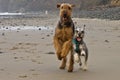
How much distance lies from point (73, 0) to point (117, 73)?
290ft

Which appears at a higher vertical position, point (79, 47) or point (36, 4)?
point (79, 47)

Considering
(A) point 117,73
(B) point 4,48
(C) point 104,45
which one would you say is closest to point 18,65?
(A) point 117,73

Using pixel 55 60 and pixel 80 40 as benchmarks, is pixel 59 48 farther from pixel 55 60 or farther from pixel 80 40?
pixel 55 60

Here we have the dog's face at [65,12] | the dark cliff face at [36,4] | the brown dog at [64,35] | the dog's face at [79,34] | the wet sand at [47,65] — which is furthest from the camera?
the dark cliff face at [36,4]

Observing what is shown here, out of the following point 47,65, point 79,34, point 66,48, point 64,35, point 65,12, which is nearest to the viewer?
point 65,12

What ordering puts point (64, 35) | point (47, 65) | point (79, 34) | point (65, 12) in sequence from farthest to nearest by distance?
1. point (47, 65)
2. point (79, 34)
3. point (64, 35)
4. point (65, 12)

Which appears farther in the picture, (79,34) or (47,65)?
(47,65)

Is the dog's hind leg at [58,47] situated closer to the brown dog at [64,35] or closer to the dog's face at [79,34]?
the brown dog at [64,35]

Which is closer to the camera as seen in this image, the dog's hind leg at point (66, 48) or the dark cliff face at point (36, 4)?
the dog's hind leg at point (66, 48)

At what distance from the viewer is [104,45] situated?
11.1m

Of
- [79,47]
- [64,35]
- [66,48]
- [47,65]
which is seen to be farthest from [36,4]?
[66,48]

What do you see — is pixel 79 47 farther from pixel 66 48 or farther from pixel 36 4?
pixel 36 4

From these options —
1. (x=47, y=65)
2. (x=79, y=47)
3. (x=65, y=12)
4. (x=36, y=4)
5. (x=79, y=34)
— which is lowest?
(x=36, y=4)

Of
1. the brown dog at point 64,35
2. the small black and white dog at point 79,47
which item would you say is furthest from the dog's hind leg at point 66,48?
the small black and white dog at point 79,47
